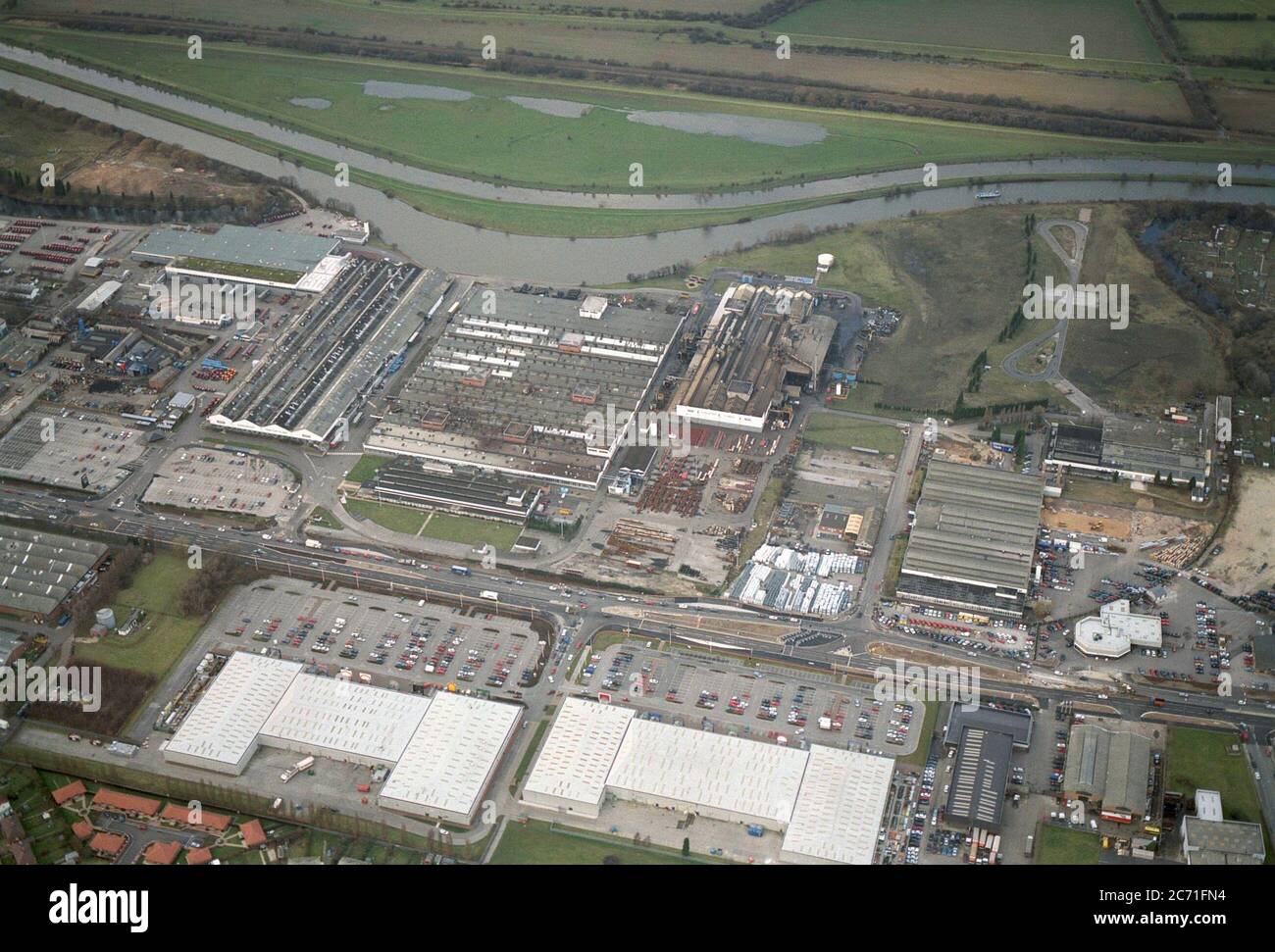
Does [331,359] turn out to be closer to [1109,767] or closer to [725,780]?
[725,780]

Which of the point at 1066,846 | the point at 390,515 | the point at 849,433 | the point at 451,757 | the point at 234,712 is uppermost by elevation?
the point at 849,433

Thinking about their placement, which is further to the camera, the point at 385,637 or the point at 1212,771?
the point at 385,637

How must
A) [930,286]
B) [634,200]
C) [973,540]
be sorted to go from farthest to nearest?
[634,200], [930,286], [973,540]

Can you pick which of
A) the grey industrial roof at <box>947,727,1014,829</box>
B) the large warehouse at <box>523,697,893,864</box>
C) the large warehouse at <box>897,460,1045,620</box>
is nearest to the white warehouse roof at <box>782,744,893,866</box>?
the large warehouse at <box>523,697,893,864</box>

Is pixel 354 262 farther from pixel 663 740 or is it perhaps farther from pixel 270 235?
pixel 663 740

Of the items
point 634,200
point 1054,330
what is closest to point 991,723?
point 1054,330

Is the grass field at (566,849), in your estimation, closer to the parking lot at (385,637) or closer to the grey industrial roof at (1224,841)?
the parking lot at (385,637)

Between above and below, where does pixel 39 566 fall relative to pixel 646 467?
below

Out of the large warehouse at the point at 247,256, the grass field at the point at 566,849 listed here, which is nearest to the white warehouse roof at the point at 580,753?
the grass field at the point at 566,849
